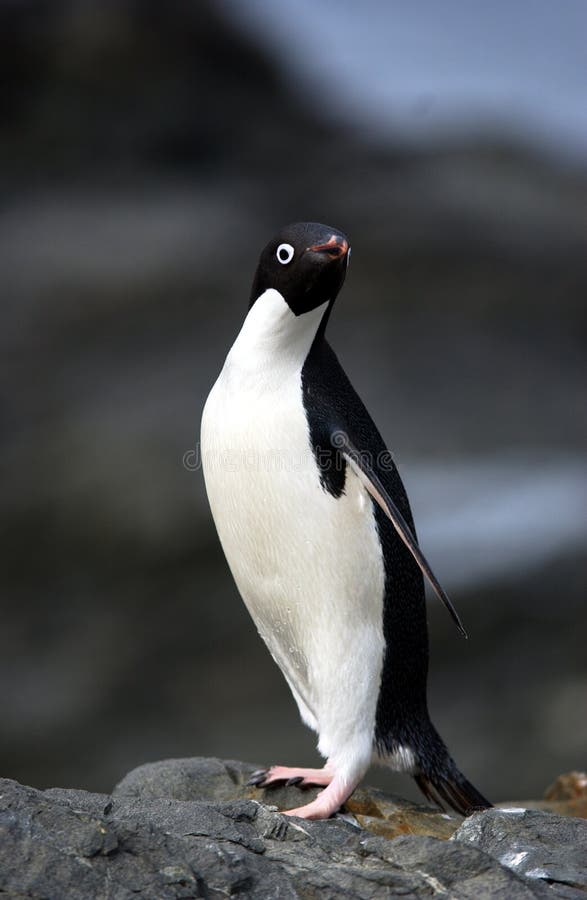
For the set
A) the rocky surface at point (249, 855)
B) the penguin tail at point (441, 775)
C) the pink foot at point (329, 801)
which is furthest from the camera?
the penguin tail at point (441, 775)

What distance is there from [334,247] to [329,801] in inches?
41.6

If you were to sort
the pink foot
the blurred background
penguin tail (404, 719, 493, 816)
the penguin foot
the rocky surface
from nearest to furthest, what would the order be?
the rocky surface → the pink foot → the penguin foot → penguin tail (404, 719, 493, 816) → the blurred background

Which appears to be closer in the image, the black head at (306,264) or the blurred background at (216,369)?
the black head at (306,264)

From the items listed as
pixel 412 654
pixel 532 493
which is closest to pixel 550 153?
pixel 532 493

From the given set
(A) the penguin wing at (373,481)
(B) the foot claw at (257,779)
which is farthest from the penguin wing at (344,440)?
(B) the foot claw at (257,779)

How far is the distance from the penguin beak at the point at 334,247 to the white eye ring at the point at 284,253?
8 centimetres

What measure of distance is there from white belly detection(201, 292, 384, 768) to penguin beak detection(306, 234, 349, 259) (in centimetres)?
28

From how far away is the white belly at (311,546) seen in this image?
2262mm

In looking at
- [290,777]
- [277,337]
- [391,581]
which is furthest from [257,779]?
[277,337]

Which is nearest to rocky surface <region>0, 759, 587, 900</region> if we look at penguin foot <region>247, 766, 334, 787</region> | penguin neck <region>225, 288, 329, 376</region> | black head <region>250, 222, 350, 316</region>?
penguin foot <region>247, 766, 334, 787</region>

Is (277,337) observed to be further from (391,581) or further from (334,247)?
(391,581)

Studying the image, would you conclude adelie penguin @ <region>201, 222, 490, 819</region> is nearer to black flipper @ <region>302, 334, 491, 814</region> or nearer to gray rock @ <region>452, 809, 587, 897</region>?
black flipper @ <region>302, 334, 491, 814</region>

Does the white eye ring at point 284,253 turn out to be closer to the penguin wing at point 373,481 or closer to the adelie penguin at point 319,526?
the adelie penguin at point 319,526

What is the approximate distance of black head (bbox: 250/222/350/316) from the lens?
7.30ft
